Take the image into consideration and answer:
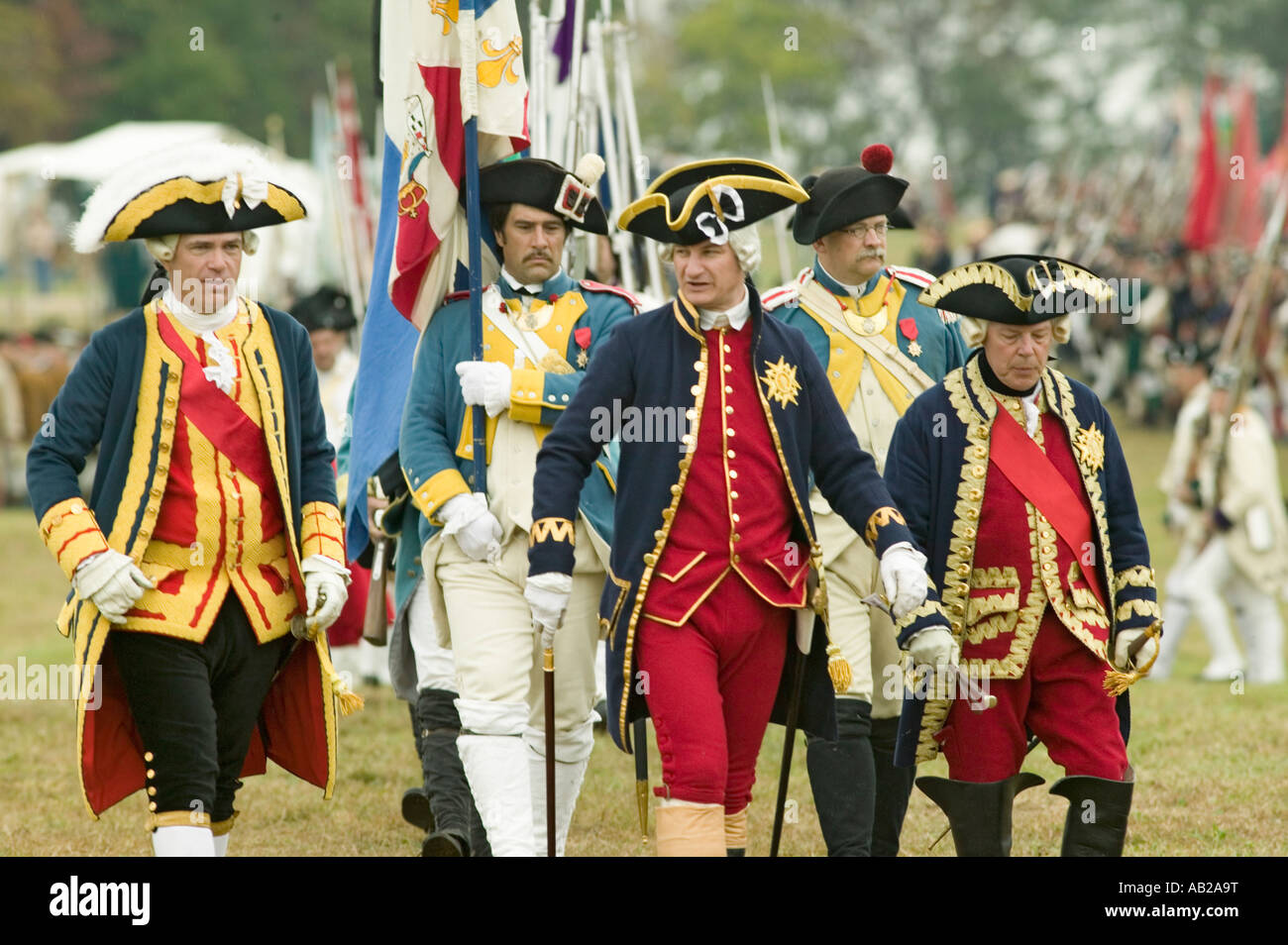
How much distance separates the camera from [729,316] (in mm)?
4930

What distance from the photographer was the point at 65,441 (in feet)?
15.6

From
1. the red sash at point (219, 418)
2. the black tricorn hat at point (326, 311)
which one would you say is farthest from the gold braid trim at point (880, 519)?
the black tricorn hat at point (326, 311)

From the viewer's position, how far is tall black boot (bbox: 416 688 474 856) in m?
6.01

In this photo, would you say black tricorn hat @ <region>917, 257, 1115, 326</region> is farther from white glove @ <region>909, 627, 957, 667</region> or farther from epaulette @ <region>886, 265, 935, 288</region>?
epaulette @ <region>886, 265, 935, 288</region>

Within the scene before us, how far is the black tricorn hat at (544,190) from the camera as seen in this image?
5.59 m

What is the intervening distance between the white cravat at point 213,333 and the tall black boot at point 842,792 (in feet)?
6.19

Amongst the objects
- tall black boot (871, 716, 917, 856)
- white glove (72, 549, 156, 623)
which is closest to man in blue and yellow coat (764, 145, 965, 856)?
tall black boot (871, 716, 917, 856)

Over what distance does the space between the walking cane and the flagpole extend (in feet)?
2.10

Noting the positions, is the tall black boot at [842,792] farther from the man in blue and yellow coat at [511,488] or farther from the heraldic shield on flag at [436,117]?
the heraldic shield on flag at [436,117]

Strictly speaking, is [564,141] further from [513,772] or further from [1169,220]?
[1169,220]

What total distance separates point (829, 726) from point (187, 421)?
5.84 ft

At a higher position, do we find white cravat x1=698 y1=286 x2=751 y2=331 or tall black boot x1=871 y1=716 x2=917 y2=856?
white cravat x1=698 y1=286 x2=751 y2=331

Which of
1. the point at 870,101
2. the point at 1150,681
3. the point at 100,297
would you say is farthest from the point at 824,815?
the point at 870,101

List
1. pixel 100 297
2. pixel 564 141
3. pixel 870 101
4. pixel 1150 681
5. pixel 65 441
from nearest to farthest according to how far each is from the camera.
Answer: pixel 65 441 → pixel 564 141 → pixel 1150 681 → pixel 100 297 → pixel 870 101
